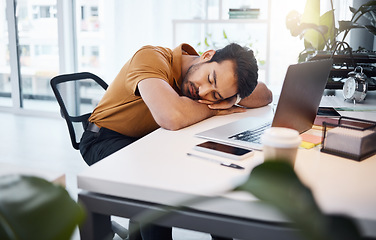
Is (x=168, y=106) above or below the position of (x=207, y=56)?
below

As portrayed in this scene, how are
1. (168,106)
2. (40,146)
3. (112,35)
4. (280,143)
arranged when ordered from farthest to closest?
(112,35)
(40,146)
(168,106)
(280,143)

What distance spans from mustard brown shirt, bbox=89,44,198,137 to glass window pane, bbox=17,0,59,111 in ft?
11.0

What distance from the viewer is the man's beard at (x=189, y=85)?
5.24 feet

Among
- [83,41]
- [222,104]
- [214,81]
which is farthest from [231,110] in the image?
[83,41]

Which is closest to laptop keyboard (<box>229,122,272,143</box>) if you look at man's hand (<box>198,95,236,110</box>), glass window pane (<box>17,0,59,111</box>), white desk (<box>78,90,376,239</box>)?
white desk (<box>78,90,376,239</box>)

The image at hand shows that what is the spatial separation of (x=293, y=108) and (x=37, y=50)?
4.40 meters

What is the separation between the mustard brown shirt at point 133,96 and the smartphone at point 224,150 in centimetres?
50

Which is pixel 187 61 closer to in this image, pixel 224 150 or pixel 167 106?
pixel 167 106

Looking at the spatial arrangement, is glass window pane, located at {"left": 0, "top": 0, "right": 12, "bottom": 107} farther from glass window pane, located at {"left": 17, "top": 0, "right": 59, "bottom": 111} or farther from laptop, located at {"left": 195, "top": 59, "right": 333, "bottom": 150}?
laptop, located at {"left": 195, "top": 59, "right": 333, "bottom": 150}

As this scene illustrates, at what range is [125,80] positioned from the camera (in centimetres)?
162

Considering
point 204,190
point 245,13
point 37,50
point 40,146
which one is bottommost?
point 40,146

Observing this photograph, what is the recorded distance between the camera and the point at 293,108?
1.16 m

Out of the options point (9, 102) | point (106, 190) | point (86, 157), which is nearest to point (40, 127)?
point (9, 102)

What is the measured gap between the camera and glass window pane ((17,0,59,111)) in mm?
4699
